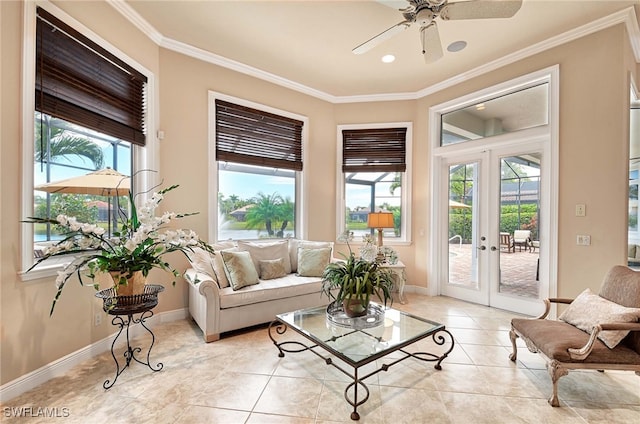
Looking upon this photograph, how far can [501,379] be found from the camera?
223cm

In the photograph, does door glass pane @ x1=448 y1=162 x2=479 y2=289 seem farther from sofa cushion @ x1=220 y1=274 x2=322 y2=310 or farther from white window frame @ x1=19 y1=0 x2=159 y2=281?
white window frame @ x1=19 y1=0 x2=159 y2=281

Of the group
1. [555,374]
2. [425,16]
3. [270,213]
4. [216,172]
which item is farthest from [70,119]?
[555,374]

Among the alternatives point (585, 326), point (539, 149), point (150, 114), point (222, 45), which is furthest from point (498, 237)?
point (150, 114)

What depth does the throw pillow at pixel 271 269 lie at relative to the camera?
353cm

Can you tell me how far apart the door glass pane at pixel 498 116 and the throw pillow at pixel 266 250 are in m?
2.95

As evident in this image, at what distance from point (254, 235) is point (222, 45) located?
250 cm

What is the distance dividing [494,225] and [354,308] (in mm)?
2626

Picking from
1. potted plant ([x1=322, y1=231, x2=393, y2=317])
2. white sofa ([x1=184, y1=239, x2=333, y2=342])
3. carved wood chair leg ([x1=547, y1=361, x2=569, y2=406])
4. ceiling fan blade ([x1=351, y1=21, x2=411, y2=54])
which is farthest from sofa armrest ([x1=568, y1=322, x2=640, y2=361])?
ceiling fan blade ([x1=351, y1=21, x2=411, y2=54])

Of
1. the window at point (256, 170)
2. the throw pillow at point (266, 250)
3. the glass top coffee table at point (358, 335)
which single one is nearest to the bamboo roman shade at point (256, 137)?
the window at point (256, 170)

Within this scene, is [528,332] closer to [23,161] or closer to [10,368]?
[10,368]

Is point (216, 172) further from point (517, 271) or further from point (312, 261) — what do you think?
point (517, 271)

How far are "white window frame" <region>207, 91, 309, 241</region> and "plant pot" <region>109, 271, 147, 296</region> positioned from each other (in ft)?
4.42

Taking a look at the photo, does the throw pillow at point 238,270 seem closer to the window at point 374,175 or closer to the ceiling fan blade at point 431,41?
the window at point 374,175

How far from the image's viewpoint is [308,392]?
6.77ft
